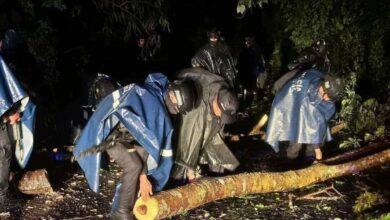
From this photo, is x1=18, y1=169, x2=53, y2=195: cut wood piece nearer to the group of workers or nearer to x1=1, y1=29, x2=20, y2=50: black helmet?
the group of workers

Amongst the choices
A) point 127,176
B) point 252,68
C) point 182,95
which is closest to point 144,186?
point 127,176

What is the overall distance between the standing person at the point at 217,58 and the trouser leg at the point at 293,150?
6.62ft

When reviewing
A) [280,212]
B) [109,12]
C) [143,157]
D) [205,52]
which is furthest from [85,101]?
[109,12]

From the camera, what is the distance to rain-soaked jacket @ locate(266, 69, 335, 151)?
6332 mm

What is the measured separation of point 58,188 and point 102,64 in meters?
5.72

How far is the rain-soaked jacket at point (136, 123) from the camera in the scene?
4.45m

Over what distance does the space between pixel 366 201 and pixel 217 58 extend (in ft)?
13.1

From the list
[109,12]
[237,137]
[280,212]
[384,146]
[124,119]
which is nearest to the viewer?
[124,119]

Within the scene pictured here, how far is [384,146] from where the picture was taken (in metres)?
7.23

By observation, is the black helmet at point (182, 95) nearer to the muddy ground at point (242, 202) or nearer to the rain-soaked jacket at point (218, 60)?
the muddy ground at point (242, 202)

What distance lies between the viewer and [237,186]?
5340mm

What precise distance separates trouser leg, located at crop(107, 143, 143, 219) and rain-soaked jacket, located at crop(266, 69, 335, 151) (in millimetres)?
2642

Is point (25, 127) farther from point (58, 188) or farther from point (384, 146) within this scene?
point (384, 146)

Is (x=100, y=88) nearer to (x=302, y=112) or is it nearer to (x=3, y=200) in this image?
(x=3, y=200)
